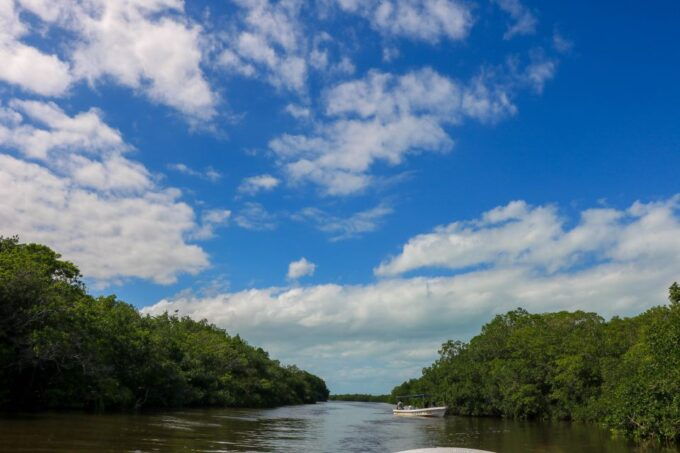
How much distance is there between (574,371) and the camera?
156ft

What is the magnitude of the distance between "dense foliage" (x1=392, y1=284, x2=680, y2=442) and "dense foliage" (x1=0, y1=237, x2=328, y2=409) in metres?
30.4

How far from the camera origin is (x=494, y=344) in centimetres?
6975

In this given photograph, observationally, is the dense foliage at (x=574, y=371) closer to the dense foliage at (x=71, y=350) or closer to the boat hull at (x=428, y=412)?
the boat hull at (x=428, y=412)

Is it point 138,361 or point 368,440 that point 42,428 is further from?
point 138,361

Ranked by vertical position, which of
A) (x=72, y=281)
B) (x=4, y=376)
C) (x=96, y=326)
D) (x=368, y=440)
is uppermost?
(x=72, y=281)

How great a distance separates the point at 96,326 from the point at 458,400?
46292 millimetres

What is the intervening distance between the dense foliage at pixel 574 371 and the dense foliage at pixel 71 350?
99.8 ft

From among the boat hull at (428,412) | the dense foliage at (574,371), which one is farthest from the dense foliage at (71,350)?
the dense foliage at (574,371)

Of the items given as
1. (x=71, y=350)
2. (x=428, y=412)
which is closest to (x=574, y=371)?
(x=428, y=412)

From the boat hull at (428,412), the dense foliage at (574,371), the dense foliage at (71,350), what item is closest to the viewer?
the dense foliage at (574,371)

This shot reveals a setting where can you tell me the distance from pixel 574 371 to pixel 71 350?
40081 mm

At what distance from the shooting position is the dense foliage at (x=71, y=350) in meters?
29.7

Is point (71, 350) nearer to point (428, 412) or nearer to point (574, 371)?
point (574, 371)

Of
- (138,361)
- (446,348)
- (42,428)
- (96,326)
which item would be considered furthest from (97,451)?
(446,348)
